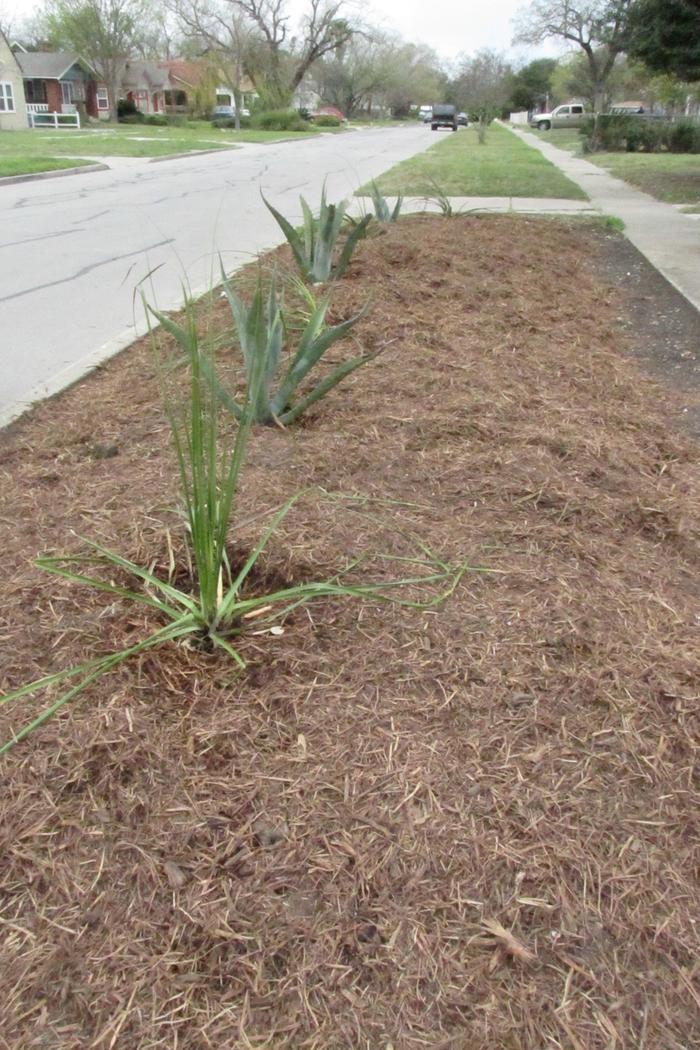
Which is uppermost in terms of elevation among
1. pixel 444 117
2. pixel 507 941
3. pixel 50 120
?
pixel 444 117

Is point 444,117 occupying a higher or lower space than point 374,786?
higher

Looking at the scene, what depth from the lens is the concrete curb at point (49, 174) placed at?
1670 centimetres

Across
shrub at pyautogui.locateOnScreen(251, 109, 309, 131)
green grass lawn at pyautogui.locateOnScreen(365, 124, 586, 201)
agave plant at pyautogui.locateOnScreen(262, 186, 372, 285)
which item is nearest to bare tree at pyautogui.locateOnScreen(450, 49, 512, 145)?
shrub at pyautogui.locateOnScreen(251, 109, 309, 131)

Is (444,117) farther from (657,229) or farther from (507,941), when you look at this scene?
(507,941)

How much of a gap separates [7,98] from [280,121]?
55.8ft

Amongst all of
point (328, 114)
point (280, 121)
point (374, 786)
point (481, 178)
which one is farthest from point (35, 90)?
point (374, 786)

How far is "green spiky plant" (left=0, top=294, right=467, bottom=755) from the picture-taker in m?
1.96

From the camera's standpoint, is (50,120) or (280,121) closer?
(280,121)

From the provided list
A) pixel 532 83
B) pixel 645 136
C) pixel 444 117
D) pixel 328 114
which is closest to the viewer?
pixel 645 136

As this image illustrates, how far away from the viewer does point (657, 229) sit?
34.8 feet

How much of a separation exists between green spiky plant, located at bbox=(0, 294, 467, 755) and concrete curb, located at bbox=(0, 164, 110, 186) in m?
16.8

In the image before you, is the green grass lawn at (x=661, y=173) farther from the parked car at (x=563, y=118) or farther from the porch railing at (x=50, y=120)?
the porch railing at (x=50, y=120)

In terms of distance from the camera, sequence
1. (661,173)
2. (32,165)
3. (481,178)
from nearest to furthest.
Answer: (481,178), (32,165), (661,173)

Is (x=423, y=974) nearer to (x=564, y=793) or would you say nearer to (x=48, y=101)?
(x=564, y=793)
